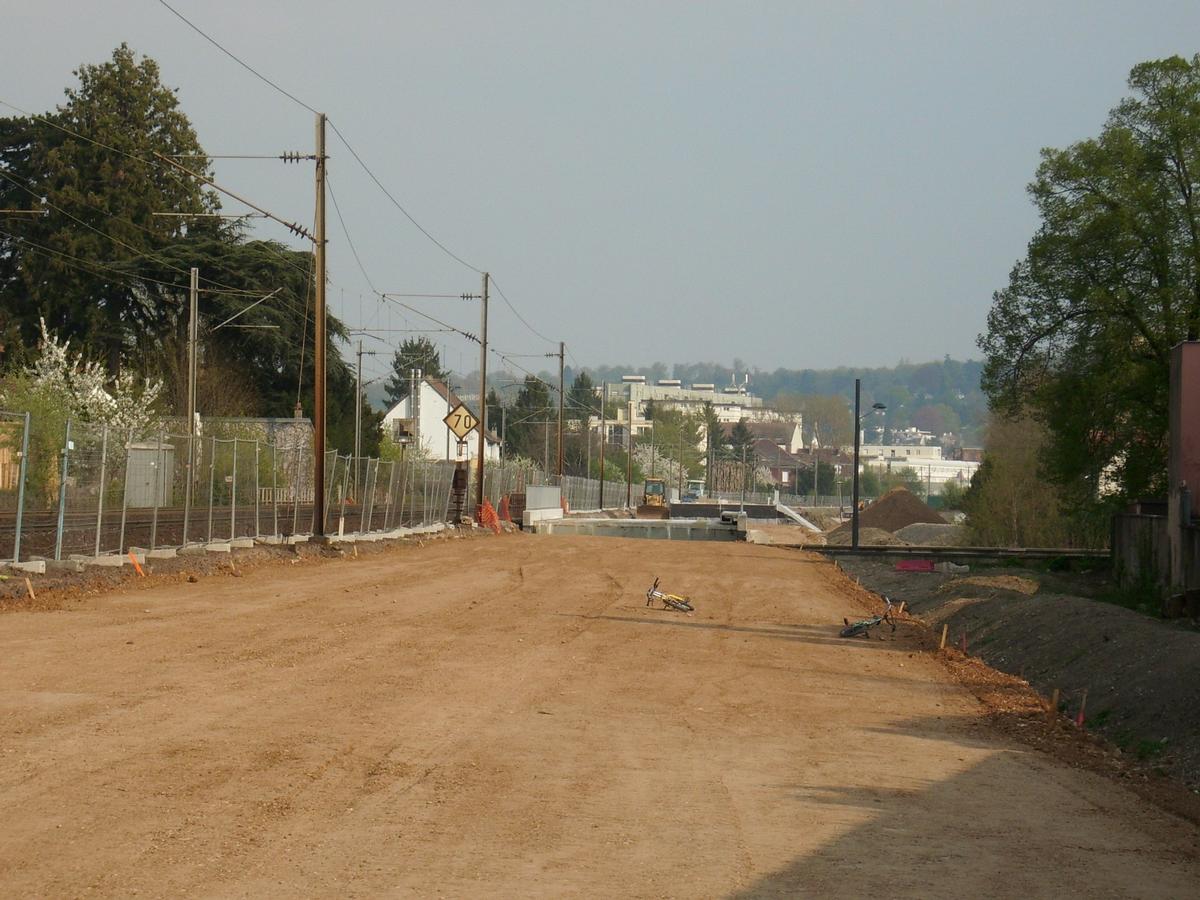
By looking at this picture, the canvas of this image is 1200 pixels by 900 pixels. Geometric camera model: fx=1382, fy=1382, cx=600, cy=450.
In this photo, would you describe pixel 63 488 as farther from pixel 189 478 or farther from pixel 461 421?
pixel 461 421

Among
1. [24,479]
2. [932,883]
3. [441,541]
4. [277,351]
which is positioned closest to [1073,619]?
[932,883]

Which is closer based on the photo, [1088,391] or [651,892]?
[651,892]

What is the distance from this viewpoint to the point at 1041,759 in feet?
39.8

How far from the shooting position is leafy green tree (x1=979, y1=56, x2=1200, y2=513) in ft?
126

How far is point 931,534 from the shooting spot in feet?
286

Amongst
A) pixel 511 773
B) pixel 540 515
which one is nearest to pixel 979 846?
pixel 511 773

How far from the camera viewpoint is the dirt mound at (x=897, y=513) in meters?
101

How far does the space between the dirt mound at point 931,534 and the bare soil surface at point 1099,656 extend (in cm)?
4756

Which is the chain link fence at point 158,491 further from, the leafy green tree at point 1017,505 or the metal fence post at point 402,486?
the leafy green tree at point 1017,505

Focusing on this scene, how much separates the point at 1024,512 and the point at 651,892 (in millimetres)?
62194

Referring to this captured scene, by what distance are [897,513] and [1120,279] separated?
63.9m

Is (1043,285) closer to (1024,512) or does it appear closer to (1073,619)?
(1073,619)

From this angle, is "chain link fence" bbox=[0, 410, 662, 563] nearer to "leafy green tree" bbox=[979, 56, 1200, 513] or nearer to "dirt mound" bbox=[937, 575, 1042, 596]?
"dirt mound" bbox=[937, 575, 1042, 596]

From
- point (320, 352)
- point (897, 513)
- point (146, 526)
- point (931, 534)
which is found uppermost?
point (320, 352)
